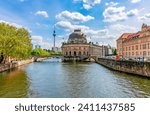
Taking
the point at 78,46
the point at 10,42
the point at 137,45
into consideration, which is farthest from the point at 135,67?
the point at 78,46

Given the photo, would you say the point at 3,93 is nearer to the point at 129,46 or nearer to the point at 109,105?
the point at 109,105

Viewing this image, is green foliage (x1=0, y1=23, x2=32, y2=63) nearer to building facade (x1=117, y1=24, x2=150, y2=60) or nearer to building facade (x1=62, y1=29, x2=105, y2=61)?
building facade (x1=117, y1=24, x2=150, y2=60)

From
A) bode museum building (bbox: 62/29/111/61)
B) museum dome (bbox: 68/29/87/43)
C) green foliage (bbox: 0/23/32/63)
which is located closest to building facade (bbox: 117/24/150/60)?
green foliage (bbox: 0/23/32/63)

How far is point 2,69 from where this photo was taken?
39.6m

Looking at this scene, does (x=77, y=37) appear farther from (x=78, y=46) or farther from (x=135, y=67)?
(x=135, y=67)

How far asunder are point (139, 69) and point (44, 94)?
1734cm

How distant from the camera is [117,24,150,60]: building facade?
187 feet

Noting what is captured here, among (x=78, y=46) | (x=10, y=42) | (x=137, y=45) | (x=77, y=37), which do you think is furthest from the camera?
(x=77, y=37)

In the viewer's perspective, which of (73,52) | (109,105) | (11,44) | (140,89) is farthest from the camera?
(73,52)

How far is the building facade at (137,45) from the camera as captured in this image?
5694cm

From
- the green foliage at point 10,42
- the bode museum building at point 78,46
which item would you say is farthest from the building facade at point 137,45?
the bode museum building at point 78,46

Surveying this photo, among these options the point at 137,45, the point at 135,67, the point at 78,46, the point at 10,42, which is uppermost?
the point at 78,46

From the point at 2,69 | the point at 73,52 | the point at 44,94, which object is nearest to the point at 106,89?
the point at 44,94

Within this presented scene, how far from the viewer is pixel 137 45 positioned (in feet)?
208
